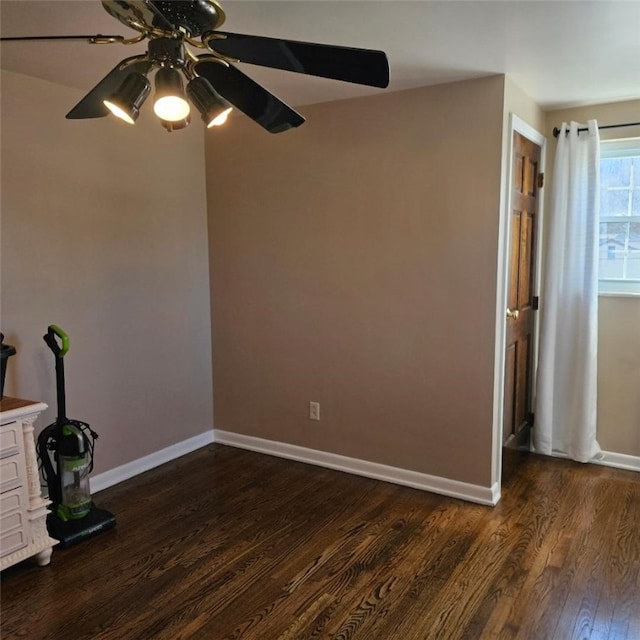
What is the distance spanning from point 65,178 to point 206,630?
2.36 meters

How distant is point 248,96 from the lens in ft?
5.82

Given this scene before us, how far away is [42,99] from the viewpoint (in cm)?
291

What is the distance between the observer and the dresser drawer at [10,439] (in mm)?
2365

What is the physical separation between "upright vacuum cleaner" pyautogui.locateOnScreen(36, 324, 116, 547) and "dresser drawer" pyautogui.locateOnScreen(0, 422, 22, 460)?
0.36 meters

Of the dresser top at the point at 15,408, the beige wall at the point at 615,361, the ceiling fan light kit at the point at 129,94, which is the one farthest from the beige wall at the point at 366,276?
the ceiling fan light kit at the point at 129,94

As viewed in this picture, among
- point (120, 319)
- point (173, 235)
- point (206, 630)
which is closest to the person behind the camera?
point (206, 630)

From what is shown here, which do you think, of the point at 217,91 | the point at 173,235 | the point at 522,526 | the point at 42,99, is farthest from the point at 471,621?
the point at 42,99

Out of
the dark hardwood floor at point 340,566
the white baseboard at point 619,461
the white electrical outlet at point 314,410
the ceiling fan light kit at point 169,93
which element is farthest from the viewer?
the white electrical outlet at point 314,410

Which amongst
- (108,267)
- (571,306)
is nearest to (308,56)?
(108,267)

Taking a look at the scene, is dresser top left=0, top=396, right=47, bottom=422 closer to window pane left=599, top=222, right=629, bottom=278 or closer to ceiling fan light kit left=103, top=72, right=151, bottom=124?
ceiling fan light kit left=103, top=72, right=151, bottom=124

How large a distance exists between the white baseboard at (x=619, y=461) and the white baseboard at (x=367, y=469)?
977mm

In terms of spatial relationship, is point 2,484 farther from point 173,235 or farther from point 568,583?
point 568,583

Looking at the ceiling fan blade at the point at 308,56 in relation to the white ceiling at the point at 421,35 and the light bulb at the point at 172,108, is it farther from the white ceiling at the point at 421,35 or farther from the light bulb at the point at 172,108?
the white ceiling at the point at 421,35

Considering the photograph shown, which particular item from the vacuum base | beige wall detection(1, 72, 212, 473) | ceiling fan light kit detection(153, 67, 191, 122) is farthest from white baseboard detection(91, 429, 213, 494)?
ceiling fan light kit detection(153, 67, 191, 122)
